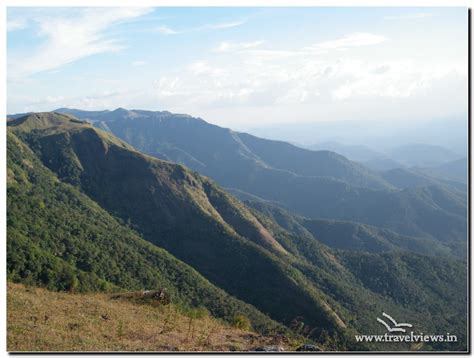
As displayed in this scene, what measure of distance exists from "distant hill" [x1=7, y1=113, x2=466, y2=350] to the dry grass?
24.1 feet

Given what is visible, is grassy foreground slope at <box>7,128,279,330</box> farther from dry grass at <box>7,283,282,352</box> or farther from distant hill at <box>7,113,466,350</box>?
dry grass at <box>7,283,282,352</box>

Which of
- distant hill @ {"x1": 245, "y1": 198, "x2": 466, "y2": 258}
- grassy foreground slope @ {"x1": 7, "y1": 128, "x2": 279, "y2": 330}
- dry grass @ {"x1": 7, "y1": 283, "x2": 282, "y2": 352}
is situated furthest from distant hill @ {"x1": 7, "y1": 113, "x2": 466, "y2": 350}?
distant hill @ {"x1": 245, "y1": 198, "x2": 466, "y2": 258}

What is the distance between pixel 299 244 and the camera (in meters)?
107

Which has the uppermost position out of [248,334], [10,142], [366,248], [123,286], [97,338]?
[10,142]

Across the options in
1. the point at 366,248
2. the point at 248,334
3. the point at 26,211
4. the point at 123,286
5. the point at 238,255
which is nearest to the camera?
the point at 248,334

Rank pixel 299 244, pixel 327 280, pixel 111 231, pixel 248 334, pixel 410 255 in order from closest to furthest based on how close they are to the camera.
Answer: pixel 248 334, pixel 111 231, pixel 327 280, pixel 299 244, pixel 410 255

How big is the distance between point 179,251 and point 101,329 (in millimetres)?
63099

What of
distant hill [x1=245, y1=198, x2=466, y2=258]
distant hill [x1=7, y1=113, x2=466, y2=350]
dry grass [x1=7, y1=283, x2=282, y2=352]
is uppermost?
dry grass [x1=7, y1=283, x2=282, y2=352]

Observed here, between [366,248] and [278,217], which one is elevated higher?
[278,217]

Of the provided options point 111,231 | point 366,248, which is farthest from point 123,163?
point 366,248

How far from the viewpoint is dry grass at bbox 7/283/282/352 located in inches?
535

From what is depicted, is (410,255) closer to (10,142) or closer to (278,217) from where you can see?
(278,217)

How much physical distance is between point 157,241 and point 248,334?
64.0 meters

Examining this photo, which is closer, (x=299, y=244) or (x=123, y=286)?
(x=123, y=286)
